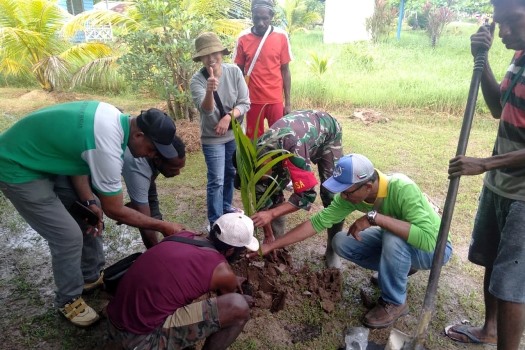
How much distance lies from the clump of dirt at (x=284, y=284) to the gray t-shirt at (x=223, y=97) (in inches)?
49.0

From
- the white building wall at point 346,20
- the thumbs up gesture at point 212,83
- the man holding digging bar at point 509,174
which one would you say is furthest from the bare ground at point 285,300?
the white building wall at point 346,20

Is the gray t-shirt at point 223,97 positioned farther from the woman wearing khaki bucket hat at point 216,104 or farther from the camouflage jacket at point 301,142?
the camouflage jacket at point 301,142

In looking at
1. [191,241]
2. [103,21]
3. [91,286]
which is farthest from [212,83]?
[103,21]

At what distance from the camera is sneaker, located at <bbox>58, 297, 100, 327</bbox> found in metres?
2.69

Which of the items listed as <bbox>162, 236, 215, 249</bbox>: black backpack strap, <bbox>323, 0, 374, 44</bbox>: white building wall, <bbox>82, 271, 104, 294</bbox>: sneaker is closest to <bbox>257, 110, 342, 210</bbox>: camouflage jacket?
<bbox>162, 236, 215, 249</bbox>: black backpack strap

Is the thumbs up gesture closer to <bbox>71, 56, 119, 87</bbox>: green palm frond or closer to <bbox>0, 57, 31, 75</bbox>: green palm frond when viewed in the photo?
<bbox>71, 56, 119, 87</bbox>: green palm frond

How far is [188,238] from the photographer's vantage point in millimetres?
2178

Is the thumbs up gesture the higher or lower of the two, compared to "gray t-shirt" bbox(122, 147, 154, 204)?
Answer: higher

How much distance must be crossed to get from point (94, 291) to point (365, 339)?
6.98 ft

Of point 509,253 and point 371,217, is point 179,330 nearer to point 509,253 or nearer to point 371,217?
point 371,217

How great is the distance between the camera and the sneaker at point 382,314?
106 inches

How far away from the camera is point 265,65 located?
4.75 meters

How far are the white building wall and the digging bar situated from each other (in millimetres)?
13658

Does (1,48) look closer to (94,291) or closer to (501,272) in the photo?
(94,291)
